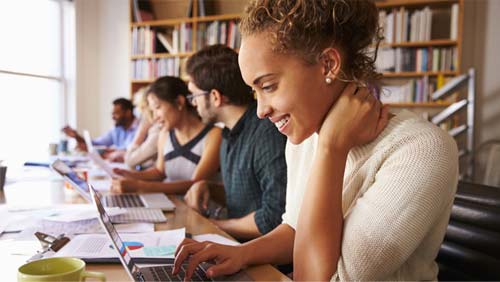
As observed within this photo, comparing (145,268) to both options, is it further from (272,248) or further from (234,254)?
(272,248)

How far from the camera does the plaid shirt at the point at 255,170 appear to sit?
4.74 feet

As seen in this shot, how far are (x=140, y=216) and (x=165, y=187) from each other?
21.6 inches

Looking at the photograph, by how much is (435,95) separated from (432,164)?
9.37ft

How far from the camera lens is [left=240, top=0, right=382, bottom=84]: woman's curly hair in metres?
0.90

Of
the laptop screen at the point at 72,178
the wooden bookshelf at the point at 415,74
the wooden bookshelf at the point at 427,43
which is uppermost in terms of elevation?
the wooden bookshelf at the point at 427,43

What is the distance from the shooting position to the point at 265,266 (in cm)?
100

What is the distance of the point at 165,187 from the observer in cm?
194

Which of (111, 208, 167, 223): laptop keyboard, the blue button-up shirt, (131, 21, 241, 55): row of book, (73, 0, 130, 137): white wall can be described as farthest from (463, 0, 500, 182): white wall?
(73, 0, 130, 137): white wall

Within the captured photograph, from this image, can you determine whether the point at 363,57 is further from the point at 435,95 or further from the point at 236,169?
the point at 435,95

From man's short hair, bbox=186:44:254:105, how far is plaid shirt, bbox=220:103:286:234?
0.08 meters

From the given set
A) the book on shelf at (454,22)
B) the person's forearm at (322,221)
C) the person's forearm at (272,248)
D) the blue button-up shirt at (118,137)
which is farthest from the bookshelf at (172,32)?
the person's forearm at (322,221)

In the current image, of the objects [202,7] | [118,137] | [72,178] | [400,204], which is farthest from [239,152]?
[118,137]

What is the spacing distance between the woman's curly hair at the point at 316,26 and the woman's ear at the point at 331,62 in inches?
0.6

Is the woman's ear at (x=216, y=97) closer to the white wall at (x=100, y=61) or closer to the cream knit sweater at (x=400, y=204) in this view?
the cream knit sweater at (x=400, y=204)
